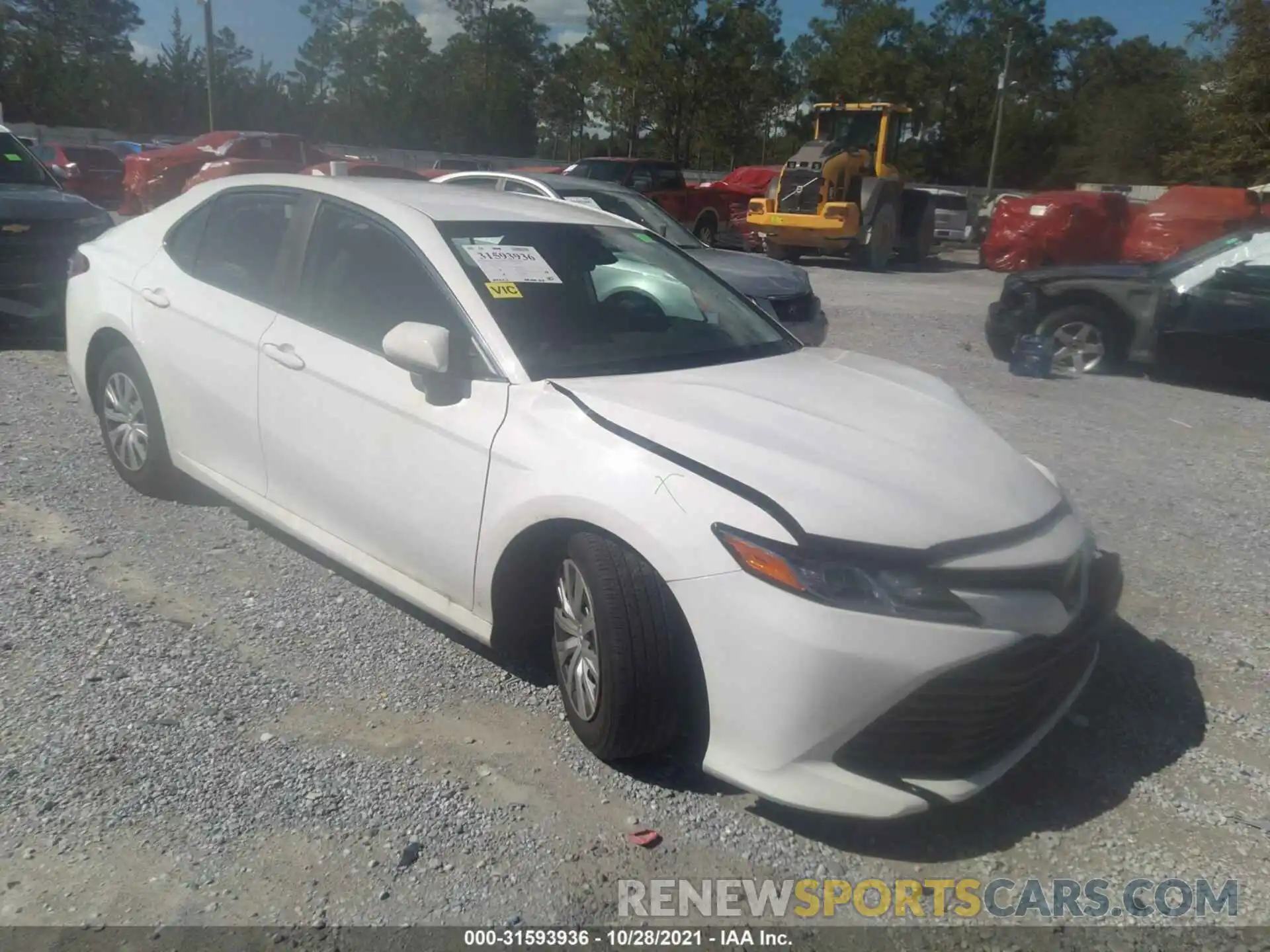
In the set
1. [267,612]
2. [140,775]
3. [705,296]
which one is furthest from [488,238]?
[140,775]

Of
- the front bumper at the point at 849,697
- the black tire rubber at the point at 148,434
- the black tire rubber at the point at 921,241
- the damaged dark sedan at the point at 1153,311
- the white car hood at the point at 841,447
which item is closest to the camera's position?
the front bumper at the point at 849,697

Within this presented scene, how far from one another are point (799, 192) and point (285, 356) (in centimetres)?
1576

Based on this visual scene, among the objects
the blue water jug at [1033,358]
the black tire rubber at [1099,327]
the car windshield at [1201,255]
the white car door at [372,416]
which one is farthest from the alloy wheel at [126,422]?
the car windshield at [1201,255]

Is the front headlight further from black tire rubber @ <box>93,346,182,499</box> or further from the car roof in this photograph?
black tire rubber @ <box>93,346,182,499</box>

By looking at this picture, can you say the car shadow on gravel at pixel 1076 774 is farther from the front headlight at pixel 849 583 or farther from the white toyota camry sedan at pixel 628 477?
the front headlight at pixel 849 583

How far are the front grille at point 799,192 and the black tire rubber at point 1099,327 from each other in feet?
30.5

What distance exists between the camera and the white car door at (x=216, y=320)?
404 cm

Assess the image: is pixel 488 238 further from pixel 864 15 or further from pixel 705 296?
pixel 864 15

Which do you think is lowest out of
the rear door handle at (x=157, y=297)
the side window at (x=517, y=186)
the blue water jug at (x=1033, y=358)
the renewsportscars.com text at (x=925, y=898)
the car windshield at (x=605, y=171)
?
the renewsportscars.com text at (x=925, y=898)

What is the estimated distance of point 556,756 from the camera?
3.12m

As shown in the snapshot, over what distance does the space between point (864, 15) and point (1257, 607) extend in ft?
183

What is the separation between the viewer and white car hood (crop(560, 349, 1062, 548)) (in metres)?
2.71

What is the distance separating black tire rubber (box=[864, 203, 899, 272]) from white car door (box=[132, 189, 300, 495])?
50.0 ft

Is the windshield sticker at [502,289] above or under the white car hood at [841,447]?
above
